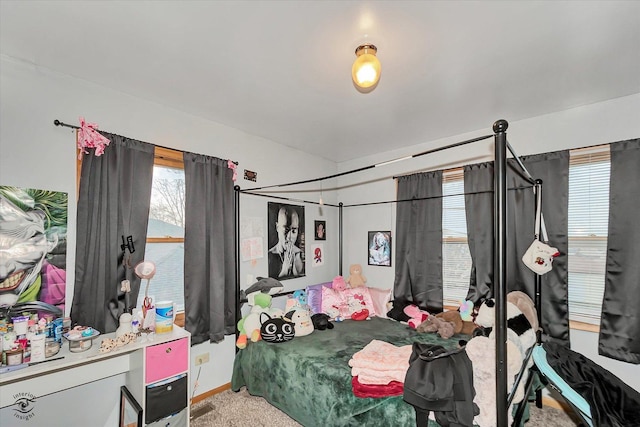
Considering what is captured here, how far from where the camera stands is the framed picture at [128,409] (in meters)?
1.93

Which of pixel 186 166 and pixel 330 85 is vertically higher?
pixel 330 85

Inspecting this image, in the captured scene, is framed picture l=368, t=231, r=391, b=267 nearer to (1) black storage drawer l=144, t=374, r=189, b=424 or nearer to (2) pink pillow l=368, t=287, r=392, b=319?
(2) pink pillow l=368, t=287, r=392, b=319

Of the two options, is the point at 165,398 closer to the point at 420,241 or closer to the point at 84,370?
the point at 84,370

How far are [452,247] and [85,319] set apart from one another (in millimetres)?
3370

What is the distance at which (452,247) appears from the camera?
128 inches

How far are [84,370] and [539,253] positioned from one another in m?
3.46

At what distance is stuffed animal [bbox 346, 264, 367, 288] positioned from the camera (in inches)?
149

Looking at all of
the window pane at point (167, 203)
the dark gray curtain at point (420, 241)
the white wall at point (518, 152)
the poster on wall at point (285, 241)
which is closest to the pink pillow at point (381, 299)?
the dark gray curtain at point (420, 241)

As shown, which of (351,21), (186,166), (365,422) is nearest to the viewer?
(351,21)

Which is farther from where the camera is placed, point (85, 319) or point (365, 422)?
point (85, 319)

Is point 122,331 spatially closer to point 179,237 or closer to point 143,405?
point 143,405

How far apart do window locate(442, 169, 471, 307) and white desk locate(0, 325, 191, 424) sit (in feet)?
8.79

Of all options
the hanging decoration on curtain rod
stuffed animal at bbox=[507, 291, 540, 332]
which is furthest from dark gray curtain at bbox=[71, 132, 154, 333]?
stuffed animal at bbox=[507, 291, 540, 332]

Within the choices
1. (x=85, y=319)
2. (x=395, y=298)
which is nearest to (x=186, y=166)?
(x=85, y=319)
